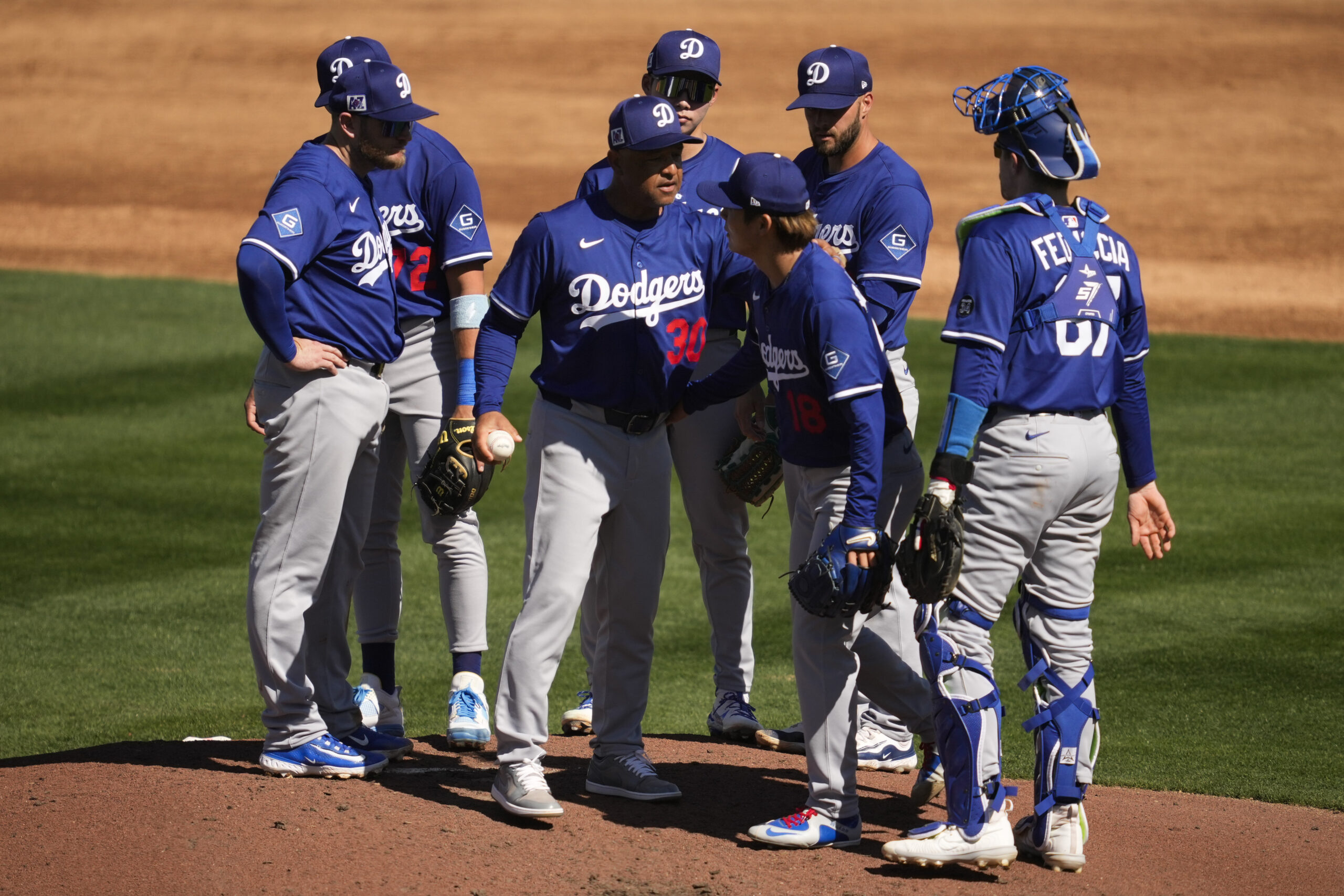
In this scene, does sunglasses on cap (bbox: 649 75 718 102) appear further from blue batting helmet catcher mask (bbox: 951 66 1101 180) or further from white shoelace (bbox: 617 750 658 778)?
white shoelace (bbox: 617 750 658 778)

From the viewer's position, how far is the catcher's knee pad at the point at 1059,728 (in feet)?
14.1

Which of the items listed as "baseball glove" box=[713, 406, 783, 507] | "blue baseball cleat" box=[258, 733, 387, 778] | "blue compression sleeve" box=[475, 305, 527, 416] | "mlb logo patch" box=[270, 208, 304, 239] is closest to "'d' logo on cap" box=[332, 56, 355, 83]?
"mlb logo patch" box=[270, 208, 304, 239]

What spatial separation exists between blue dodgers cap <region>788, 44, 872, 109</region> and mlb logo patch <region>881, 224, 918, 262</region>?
0.46 metres

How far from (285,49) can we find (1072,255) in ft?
88.7

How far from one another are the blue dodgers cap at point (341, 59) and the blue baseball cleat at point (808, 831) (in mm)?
2588

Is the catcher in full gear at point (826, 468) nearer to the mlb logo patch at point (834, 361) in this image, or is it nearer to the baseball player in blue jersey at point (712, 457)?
the mlb logo patch at point (834, 361)

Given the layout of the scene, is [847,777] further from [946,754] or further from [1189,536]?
[1189,536]

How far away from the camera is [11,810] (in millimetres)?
4270

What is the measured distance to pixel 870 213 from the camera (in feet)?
16.8

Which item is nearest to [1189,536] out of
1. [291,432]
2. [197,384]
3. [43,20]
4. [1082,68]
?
[291,432]

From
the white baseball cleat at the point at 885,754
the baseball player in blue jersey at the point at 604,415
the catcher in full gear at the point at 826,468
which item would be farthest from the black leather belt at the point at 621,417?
the white baseball cleat at the point at 885,754

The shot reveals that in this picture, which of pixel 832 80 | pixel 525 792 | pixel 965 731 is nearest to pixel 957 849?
pixel 965 731

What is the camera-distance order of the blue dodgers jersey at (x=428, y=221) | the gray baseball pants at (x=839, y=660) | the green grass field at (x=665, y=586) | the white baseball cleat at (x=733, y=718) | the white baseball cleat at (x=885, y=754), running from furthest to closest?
the green grass field at (x=665, y=586) < the white baseball cleat at (x=733, y=718) < the blue dodgers jersey at (x=428, y=221) < the white baseball cleat at (x=885, y=754) < the gray baseball pants at (x=839, y=660)

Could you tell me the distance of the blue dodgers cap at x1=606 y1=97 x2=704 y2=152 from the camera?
443cm
